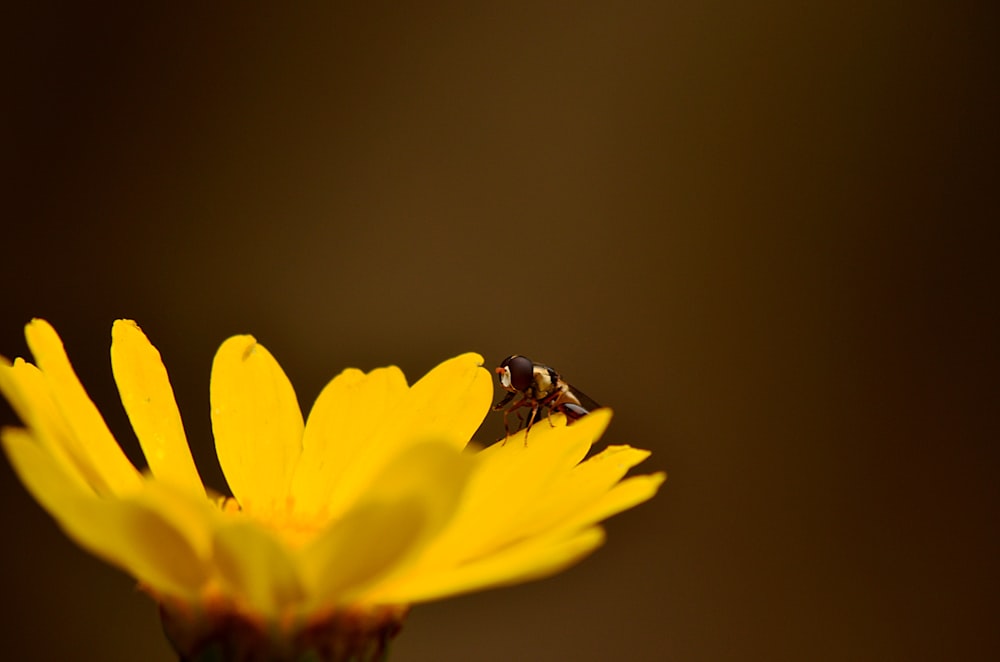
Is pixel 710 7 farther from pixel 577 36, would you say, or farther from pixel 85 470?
pixel 85 470

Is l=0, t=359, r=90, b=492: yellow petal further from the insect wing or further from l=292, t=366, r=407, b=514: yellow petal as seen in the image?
the insect wing

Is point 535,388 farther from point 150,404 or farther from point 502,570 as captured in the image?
point 502,570

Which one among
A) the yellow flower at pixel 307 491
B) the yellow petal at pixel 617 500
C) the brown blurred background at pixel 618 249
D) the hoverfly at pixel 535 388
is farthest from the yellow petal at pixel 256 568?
the brown blurred background at pixel 618 249

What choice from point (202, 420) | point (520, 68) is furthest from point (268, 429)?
point (520, 68)

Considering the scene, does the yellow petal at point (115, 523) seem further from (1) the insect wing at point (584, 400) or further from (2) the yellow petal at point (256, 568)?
(1) the insect wing at point (584, 400)

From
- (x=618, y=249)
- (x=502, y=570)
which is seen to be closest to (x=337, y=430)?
(x=502, y=570)

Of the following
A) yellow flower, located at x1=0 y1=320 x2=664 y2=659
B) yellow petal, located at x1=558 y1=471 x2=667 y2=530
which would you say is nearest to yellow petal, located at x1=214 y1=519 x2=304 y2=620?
yellow flower, located at x1=0 y1=320 x2=664 y2=659
